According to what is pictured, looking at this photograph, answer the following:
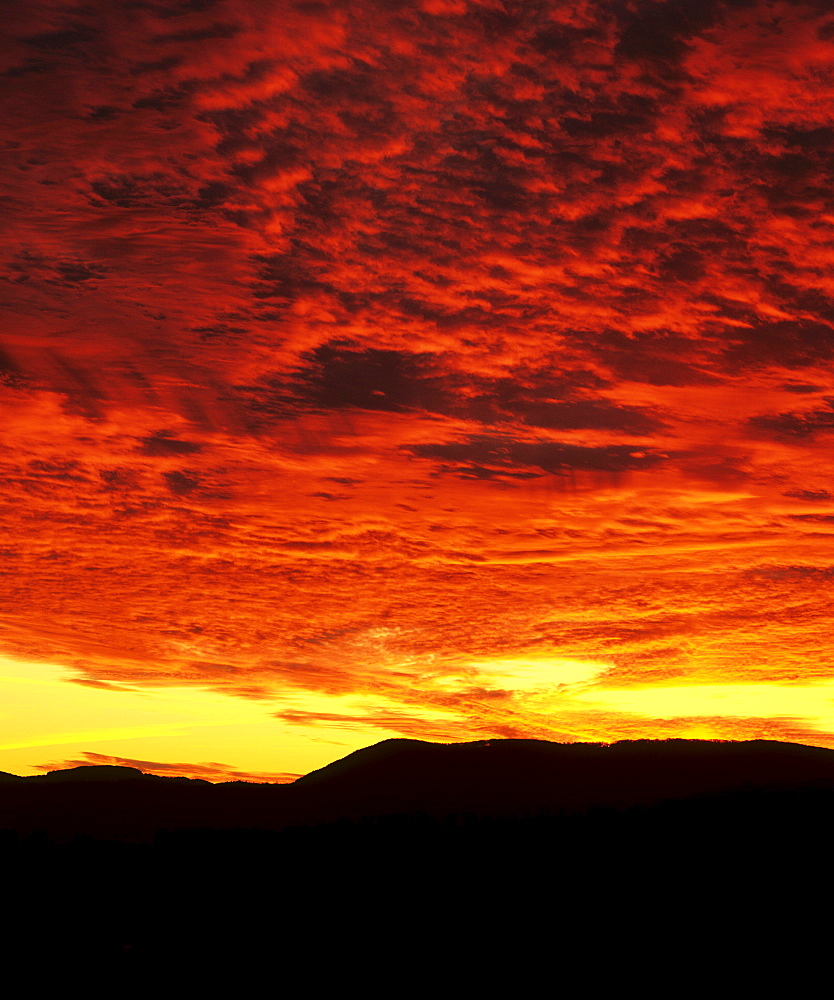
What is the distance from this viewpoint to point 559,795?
96062mm

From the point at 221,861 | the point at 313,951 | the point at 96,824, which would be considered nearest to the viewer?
the point at 313,951

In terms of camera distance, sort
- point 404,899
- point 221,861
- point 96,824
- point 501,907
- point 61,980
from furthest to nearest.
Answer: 1. point 96,824
2. point 221,861
3. point 404,899
4. point 501,907
5. point 61,980

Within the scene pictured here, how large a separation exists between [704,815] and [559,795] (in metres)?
51.5

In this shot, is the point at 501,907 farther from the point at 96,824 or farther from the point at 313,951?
the point at 96,824

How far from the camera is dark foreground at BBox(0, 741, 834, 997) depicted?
24.3 m

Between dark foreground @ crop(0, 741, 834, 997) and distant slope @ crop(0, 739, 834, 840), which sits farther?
distant slope @ crop(0, 739, 834, 840)

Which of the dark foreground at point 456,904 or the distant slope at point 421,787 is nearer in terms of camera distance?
the dark foreground at point 456,904

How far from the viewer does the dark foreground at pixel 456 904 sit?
956 inches

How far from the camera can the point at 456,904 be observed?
111 ft

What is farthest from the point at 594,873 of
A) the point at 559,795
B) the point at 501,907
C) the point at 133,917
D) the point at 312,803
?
the point at 312,803

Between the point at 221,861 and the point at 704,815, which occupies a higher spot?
the point at 704,815

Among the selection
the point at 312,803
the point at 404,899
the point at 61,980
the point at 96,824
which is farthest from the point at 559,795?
the point at 61,980

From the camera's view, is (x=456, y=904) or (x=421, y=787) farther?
(x=421, y=787)

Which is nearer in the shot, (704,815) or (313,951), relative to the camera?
(313,951)
